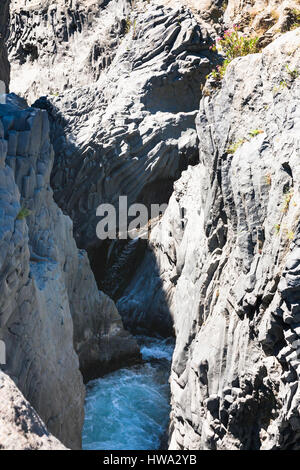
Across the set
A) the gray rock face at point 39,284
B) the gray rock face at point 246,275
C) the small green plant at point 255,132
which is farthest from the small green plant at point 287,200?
the gray rock face at point 39,284

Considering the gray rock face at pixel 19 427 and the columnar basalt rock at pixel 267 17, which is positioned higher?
the columnar basalt rock at pixel 267 17

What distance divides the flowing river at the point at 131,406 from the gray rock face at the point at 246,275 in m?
2.25

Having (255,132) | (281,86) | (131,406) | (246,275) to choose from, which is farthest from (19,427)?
(131,406)

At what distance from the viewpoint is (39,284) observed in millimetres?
9789

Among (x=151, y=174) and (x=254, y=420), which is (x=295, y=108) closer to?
(x=254, y=420)

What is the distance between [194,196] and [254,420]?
9.06 metres

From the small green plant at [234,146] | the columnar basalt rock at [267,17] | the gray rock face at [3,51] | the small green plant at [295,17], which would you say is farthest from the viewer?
the gray rock face at [3,51]

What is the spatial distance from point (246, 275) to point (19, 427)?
4733 mm

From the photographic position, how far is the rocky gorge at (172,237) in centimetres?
726

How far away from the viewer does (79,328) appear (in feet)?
48.9

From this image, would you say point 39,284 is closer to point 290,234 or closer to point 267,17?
point 290,234

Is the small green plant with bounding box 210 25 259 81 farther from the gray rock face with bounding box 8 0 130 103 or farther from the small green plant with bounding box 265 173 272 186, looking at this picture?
the gray rock face with bounding box 8 0 130 103

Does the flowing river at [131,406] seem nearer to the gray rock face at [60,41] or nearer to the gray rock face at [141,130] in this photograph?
the gray rock face at [141,130]

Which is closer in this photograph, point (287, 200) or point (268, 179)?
point (287, 200)
